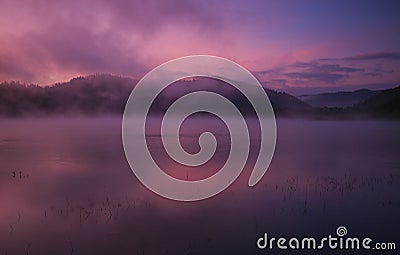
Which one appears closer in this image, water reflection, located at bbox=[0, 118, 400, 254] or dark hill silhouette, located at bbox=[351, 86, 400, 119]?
water reflection, located at bbox=[0, 118, 400, 254]

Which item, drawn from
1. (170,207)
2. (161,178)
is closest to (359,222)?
(170,207)

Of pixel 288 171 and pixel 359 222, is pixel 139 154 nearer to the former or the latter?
pixel 288 171

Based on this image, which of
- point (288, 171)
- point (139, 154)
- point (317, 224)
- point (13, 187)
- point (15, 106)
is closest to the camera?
point (317, 224)

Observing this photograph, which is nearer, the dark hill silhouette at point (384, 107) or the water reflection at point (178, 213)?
the water reflection at point (178, 213)

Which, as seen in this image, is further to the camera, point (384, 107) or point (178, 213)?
point (384, 107)

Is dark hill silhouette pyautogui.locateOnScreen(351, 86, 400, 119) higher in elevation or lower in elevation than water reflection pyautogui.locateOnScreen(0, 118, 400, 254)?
higher

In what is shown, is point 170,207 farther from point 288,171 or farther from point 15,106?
point 15,106

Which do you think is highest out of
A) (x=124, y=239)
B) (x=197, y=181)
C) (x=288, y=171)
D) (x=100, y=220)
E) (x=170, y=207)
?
(x=288, y=171)

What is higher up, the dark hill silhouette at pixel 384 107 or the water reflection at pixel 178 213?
the dark hill silhouette at pixel 384 107

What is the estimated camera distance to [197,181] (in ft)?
59.1

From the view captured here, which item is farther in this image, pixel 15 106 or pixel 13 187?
pixel 15 106

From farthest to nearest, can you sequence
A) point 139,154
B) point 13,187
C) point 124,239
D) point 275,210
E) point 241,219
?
point 139,154, point 13,187, point 275,210, point 241,219, point 124,239

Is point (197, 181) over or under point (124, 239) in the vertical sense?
over

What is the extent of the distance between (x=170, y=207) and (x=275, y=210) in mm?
3957
